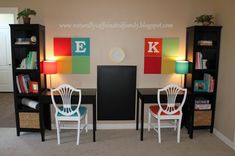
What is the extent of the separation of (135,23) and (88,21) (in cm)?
83

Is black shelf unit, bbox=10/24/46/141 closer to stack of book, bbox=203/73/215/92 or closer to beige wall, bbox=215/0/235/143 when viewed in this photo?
stack of book, bbox=203/73/215/92

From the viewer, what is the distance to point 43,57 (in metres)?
4.16

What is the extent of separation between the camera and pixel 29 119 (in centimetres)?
405

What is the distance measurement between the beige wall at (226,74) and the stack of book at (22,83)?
3.26 metres

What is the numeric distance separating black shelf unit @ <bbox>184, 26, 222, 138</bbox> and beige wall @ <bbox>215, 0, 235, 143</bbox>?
9cm

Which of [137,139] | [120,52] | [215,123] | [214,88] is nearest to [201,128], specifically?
[215,123]

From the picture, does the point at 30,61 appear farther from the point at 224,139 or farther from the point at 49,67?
the point at 224,139

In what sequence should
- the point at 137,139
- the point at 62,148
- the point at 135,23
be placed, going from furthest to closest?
the point at 135,23, the point at 137,139, the point at 62,148

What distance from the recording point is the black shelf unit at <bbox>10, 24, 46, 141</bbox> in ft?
12.8

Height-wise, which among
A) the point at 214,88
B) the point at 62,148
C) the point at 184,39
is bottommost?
the point at 62,148

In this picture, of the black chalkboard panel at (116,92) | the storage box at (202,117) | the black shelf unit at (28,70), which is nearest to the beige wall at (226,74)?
the storage box at (202,117)

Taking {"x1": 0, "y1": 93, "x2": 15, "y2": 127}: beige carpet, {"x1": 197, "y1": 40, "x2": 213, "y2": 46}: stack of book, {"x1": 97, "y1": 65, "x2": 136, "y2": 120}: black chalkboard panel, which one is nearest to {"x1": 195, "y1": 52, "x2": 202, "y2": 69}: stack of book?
{"x1": 197, "y1": 40, "x2": 213, "y2": 46}: stack of book

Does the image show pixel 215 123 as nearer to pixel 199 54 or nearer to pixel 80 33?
pixel 199 54

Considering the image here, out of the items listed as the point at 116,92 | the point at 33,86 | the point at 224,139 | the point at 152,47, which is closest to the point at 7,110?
the point at 33,86
